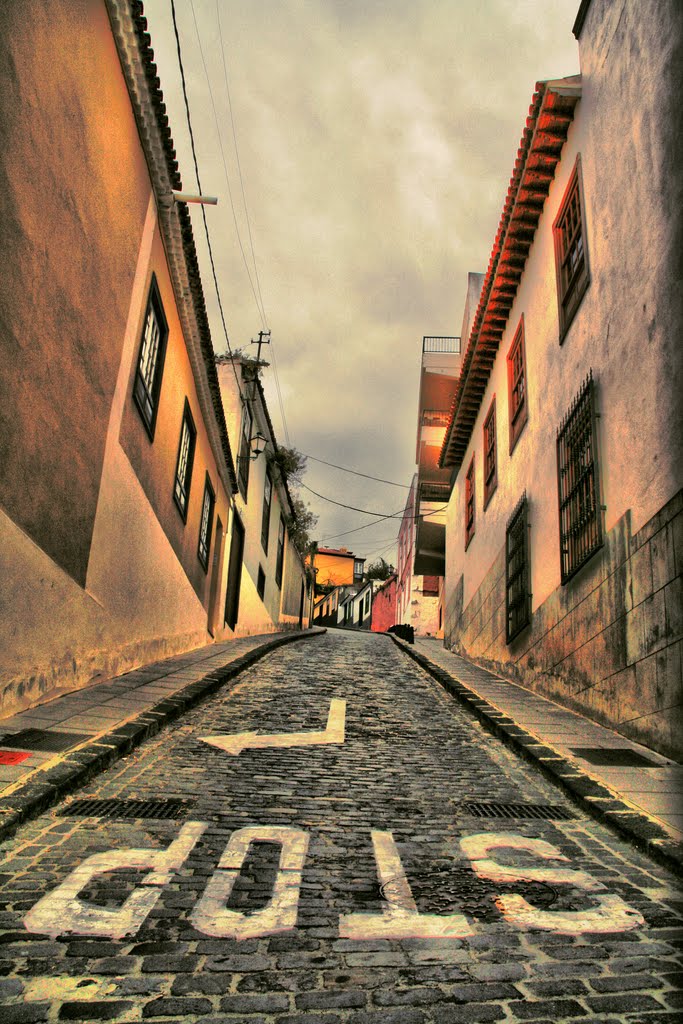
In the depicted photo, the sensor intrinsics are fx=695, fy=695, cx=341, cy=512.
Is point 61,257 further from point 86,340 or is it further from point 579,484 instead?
point 579,484

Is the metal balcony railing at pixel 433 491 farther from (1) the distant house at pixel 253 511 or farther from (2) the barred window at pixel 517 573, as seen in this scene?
(2) the barred window at pixel 517 573

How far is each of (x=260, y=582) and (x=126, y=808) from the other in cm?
1850

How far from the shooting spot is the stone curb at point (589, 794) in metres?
3.80

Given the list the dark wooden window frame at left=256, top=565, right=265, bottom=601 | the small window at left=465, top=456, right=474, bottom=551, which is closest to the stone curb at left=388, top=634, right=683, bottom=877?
the small window at left=465, top=456, right=474, bottom=551

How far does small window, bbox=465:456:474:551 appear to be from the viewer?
16.6 m

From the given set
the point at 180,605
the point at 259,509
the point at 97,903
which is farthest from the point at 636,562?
the point at 259,509

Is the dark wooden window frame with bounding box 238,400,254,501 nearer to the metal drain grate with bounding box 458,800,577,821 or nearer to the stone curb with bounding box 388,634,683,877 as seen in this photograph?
the stone curb with bounding box 388,634,683,877

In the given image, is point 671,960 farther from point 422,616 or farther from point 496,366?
point 422,616

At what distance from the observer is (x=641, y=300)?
6.59m

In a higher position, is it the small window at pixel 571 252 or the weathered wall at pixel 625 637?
the small window at pixel 571 252

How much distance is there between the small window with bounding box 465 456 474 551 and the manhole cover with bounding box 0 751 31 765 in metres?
12.7

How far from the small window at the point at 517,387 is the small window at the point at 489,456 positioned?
146cm

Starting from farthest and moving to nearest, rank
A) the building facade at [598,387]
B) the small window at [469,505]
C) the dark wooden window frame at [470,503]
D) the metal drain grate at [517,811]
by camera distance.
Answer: the small window at [469,505] < the dark wooden window frame at [470,503] < the building facade at [598,387] < the metal drain grate at [517,811]

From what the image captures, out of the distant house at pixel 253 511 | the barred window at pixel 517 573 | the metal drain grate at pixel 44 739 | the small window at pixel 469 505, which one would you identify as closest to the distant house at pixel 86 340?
the metal drain grate at pixel 44 739
